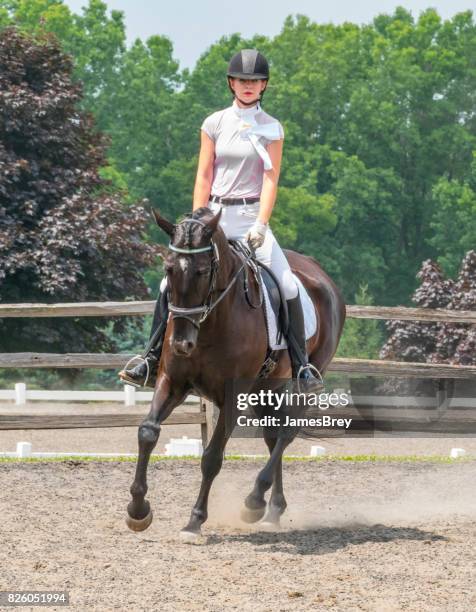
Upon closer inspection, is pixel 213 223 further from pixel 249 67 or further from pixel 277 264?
pixel 249 67

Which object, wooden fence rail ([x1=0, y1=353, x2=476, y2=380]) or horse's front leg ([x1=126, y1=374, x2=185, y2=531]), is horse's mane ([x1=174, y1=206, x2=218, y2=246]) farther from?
wooden fence rail ([x1=0, y1=353, x2=476, y2=380])

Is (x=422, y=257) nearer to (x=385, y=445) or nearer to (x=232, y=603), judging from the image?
(x=385, y=445)

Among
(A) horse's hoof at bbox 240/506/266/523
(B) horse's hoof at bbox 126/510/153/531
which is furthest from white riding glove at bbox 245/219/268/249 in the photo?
(B) horse's hoof at bbox 126/510/153/531

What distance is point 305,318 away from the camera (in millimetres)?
8633

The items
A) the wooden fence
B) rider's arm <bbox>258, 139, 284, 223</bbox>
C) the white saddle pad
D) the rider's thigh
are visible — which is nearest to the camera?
rider's arm <bbox>258, 139, 284, 223</bbox>

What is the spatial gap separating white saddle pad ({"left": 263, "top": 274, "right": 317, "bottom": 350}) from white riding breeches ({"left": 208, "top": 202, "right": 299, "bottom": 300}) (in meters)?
0.23

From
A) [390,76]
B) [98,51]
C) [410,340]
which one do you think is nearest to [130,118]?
[98,51]

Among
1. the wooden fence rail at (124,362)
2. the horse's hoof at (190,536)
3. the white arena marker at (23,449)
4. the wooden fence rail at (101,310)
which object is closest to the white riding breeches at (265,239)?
the horse's hoof at (190,536)

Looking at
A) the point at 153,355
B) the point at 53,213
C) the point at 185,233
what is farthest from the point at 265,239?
the point at 53,213

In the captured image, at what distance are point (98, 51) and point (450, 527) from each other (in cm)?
5574

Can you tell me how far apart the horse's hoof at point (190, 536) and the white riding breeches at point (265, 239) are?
170cm

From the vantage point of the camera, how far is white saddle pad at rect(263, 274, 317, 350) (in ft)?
25.8

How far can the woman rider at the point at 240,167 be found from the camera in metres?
7.75

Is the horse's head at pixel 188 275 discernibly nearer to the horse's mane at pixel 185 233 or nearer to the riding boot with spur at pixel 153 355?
the horse's mane at pixel 185 233
